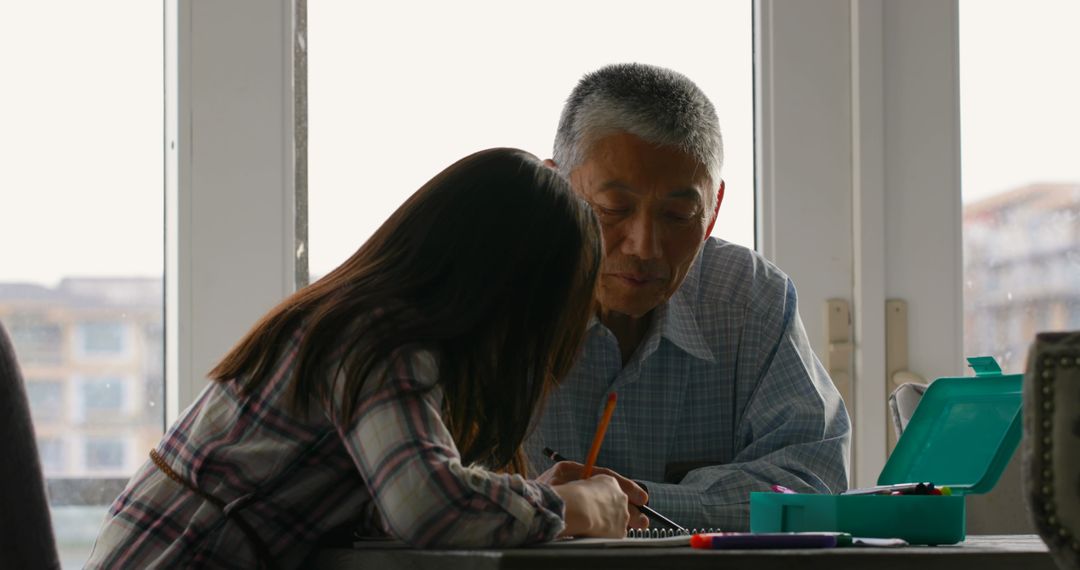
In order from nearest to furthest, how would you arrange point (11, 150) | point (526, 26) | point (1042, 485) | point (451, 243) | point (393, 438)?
point (1042, 485) → point (393, 438) → point (451, 243) → point (11, 150) → point (526, 26)

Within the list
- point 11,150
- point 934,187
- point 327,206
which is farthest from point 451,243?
point 934,187

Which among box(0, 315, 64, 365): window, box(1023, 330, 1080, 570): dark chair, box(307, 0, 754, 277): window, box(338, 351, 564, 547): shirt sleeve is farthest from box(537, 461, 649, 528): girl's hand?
box(0, 315, 64, 365): window

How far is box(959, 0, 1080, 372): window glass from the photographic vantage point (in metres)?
2.82

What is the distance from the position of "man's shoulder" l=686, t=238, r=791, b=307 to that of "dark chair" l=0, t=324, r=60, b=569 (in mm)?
1260

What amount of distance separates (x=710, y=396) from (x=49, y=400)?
1354 mm

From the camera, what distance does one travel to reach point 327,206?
8.64ft

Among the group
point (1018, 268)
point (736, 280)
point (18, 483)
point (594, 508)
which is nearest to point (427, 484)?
point (594, 508)

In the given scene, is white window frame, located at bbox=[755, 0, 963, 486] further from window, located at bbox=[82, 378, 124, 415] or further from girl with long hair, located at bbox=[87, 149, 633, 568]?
girl with long hair, located at bbox=[87, 149, 633, 568]

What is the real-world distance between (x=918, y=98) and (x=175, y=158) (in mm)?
1546

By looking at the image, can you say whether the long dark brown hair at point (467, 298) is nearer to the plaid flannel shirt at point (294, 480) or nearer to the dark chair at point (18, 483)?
the plaid flannel shirt at point (294, 480)

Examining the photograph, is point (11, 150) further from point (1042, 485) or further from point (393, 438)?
point (1042, 485)

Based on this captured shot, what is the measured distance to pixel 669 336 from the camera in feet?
6.60

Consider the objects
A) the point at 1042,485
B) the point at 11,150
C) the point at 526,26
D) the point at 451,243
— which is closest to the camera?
the point at 1042,485

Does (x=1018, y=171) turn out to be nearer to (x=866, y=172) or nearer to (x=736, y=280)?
(x=866, y=172)
